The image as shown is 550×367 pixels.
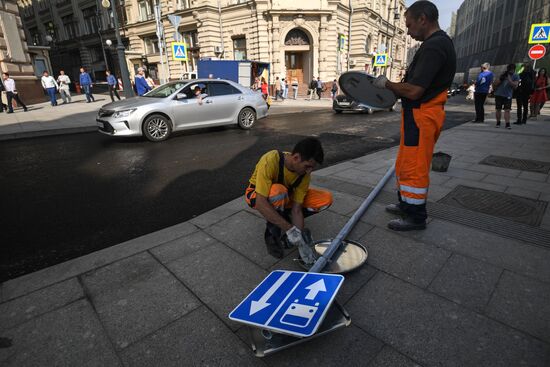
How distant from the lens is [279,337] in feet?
5.41

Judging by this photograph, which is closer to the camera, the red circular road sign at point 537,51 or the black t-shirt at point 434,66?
the black t-shirt at point 434,66

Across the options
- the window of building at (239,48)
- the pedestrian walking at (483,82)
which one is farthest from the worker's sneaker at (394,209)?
the window of building at (239,48)

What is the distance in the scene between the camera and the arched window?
2691 cm

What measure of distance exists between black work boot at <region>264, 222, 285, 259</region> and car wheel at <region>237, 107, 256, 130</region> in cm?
765

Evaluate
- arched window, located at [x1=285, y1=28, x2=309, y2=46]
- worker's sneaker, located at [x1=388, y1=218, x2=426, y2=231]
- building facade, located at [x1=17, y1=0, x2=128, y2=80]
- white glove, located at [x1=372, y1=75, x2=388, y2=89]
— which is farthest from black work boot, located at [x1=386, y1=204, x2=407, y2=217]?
building facade, located at [x1=17, y1=0, x2=128, y2=80]

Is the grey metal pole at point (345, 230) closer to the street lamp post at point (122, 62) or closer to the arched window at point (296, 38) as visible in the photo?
the street lamp post at point (122, 62)

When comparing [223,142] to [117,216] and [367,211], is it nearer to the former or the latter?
[117,216]

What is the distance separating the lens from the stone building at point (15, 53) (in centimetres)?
1548

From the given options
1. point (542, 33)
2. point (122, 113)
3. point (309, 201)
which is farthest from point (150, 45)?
point (309, 201)

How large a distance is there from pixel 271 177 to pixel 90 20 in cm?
4873

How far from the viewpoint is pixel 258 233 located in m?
3.01

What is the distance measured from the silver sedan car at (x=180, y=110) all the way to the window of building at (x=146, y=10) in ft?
97.0

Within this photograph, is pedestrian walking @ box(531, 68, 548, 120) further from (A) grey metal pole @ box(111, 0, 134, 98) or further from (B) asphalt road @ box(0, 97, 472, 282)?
(A) grey metal pole @ box(111, 0, 134, 98)

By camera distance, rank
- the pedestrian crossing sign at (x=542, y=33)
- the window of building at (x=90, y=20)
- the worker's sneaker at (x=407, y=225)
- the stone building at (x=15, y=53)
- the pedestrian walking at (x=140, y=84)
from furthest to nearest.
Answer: the window of building at (x=90, y=20) → the stone building at (x=15, y=53) → the pedestrian walking at (x=140, y=84) → the pedestrian crossing sign at (x=542, y=33) → the worker's sneaker at (x=407, y=225)
